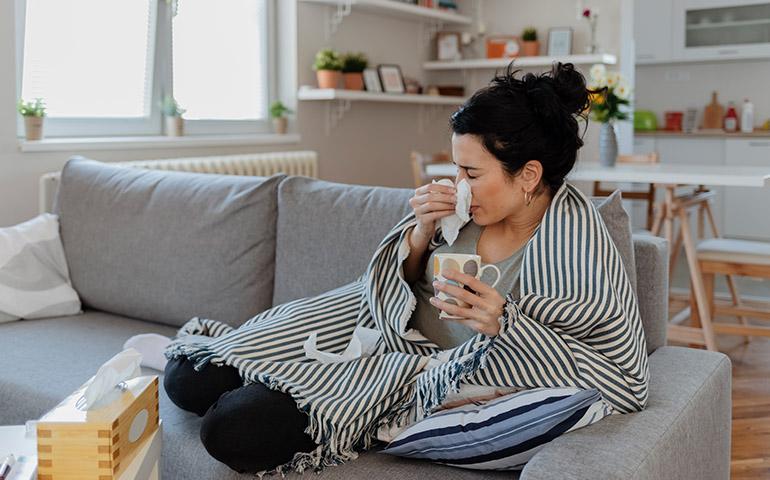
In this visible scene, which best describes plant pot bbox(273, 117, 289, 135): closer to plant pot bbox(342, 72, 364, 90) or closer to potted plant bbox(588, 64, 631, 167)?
plant pot bbox(342, 72, 364, 90)

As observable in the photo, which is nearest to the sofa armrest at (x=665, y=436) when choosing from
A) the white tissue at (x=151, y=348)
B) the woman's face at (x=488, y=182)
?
the woman's face at (x=488, y=182)

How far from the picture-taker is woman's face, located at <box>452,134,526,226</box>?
5.21ft

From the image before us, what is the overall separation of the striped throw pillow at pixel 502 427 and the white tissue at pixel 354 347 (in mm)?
264

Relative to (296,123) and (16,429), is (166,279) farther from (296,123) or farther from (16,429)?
(296,123)

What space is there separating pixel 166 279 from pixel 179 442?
0.89m

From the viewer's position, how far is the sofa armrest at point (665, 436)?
4.04ft

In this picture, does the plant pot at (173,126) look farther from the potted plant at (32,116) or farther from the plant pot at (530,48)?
the plant pot at (530,48)

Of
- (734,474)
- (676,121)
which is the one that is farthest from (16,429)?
(676,121)

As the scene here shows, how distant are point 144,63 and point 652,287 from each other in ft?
9.99

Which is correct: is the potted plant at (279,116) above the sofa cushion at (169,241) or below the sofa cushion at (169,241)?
above

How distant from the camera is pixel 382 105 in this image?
552 centimetres

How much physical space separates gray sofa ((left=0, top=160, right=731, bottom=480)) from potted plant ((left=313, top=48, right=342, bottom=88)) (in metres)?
2.15

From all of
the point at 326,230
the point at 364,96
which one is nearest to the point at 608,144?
the point at 364,96

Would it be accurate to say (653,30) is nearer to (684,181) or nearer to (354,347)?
(684,181)
